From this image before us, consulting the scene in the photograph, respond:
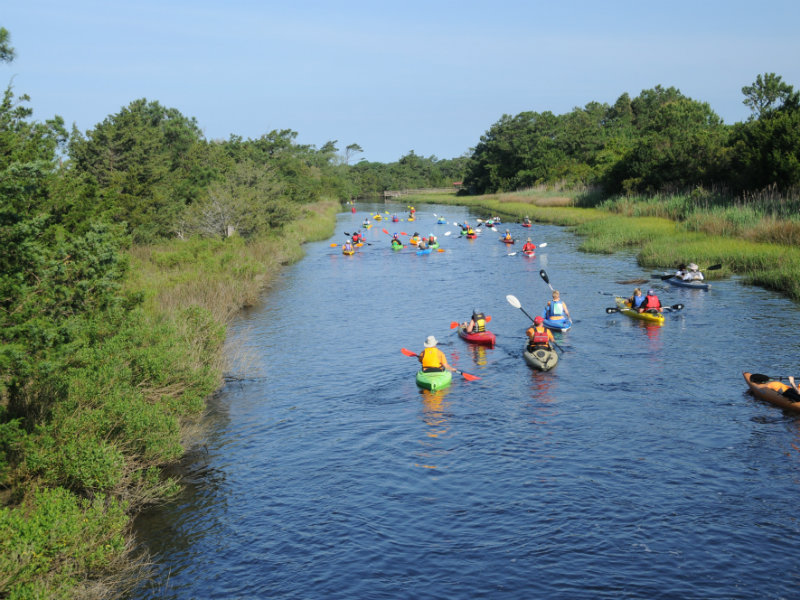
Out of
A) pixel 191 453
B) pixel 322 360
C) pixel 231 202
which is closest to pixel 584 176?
pixel 231 202

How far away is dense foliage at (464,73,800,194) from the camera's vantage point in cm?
3994

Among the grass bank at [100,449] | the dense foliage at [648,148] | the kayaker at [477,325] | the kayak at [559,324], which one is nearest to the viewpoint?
the grass bank at [100,449]

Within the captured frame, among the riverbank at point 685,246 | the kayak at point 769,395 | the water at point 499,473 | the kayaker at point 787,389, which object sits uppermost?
the riverbank at point 685,246

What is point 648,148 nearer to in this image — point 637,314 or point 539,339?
point 637,314

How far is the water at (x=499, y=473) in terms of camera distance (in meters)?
10.7

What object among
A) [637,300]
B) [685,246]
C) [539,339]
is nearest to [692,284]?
[637,300]

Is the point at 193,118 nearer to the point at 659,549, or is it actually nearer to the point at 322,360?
the point at 322,360

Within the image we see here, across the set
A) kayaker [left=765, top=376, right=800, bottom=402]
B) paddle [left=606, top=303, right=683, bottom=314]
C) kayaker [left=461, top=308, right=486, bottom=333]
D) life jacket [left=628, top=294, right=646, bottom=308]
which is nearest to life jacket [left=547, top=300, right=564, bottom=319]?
kayaker [left=461, top=308, right=486, bottom=333]

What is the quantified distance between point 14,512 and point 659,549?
902 centimetres

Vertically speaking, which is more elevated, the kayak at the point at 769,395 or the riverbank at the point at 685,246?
the riverbank at the point at 685,246

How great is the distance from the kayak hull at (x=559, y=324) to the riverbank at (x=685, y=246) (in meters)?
9.56

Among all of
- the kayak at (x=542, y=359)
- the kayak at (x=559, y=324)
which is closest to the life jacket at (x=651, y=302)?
the kayak at (x=559, y=324)

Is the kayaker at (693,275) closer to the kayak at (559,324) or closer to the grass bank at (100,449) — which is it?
the kayak at (559,324)

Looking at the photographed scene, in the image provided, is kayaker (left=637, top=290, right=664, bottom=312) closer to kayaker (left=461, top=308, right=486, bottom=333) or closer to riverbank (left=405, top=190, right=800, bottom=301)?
riverbank (left=405, top=190, right=800, bottom=301)
